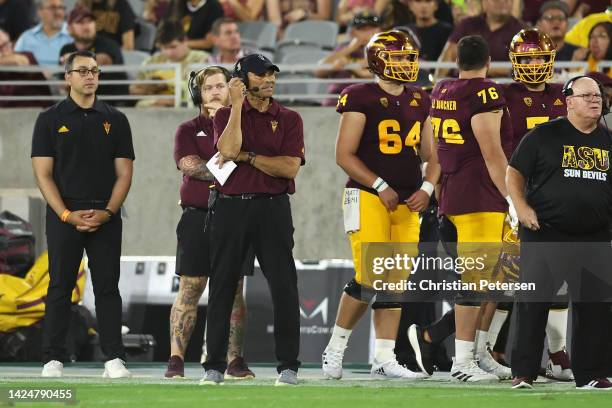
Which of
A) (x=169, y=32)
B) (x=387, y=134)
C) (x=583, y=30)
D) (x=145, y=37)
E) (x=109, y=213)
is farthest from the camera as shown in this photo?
(x=145, y=37)

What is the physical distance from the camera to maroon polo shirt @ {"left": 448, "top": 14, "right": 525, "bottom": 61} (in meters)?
14.8

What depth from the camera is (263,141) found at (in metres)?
9.50

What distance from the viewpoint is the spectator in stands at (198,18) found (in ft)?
56.4

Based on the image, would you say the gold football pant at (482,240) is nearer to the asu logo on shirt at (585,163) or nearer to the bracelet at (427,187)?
the bracelet at (427,187)

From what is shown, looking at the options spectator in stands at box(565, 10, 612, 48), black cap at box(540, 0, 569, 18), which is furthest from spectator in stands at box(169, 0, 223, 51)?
spectator in stands at box(565, 10, 612, 48)

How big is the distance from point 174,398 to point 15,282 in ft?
15.4

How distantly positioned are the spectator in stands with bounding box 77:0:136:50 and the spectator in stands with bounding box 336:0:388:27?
8.31 ft

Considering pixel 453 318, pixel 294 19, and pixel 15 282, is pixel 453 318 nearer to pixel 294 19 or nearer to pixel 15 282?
pixel 15 282

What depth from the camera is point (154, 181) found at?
51.9ft

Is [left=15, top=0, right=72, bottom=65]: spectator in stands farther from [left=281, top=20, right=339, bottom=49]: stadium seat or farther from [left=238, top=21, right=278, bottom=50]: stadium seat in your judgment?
[left=281, top=20, right=339, bottom=49]: stadium seat

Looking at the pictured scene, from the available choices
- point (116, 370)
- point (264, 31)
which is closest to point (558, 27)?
point (264, 31)

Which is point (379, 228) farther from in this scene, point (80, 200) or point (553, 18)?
point (553, 18)

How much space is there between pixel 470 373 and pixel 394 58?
2202 mm

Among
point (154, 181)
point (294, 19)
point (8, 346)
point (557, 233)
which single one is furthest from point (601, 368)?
point (294, 19)
